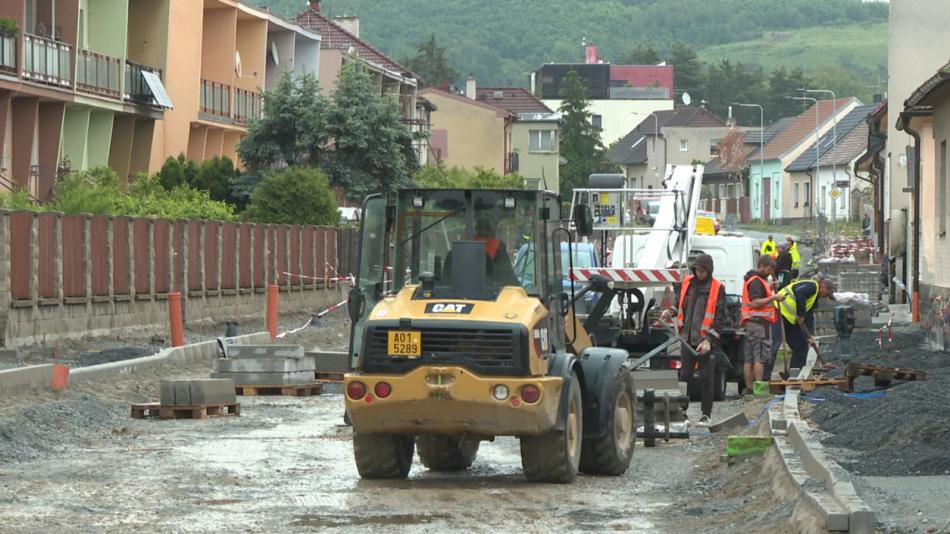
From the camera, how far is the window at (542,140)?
11231cm

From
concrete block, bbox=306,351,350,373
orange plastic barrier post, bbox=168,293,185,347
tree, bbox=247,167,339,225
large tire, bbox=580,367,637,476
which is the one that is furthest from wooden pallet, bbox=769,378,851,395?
tree, bbox=247,167,339,225

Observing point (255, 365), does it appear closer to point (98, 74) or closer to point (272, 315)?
Answer: point (272, 315)

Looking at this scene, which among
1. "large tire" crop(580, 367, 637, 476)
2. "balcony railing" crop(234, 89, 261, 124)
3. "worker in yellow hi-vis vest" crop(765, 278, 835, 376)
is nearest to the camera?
"large tire" crop(580, 367, 637, 476)

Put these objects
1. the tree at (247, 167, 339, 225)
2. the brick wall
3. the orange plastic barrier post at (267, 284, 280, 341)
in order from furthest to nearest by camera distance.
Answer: the tree at (247, 167, 339, 225)
the orange plastic barrier post at (267, 284, 280, 341)
the brick wall

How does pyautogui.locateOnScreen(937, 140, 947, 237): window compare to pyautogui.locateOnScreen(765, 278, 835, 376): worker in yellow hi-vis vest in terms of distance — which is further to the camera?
pyautogui.locateOnScreen(937, 140, 947, 237): window

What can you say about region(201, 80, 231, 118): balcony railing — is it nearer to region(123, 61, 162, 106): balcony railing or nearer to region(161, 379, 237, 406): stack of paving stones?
region(123, 61, 162, 106): balcony railing

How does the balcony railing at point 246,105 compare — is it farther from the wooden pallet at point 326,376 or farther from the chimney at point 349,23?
the wooden pallet at point 326,376

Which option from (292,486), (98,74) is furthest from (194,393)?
(98,74)

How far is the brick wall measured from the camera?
27.6 m

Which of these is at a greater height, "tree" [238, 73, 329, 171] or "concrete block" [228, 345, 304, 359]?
"tree" [238, 73, 329, 171]

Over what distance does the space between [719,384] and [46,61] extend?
25.8m

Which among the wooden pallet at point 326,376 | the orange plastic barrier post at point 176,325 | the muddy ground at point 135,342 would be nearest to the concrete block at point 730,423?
the wooden pallet at point 326,376

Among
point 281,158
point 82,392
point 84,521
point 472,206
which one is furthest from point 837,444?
point 281,158

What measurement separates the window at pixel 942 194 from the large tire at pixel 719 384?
7.67 m
